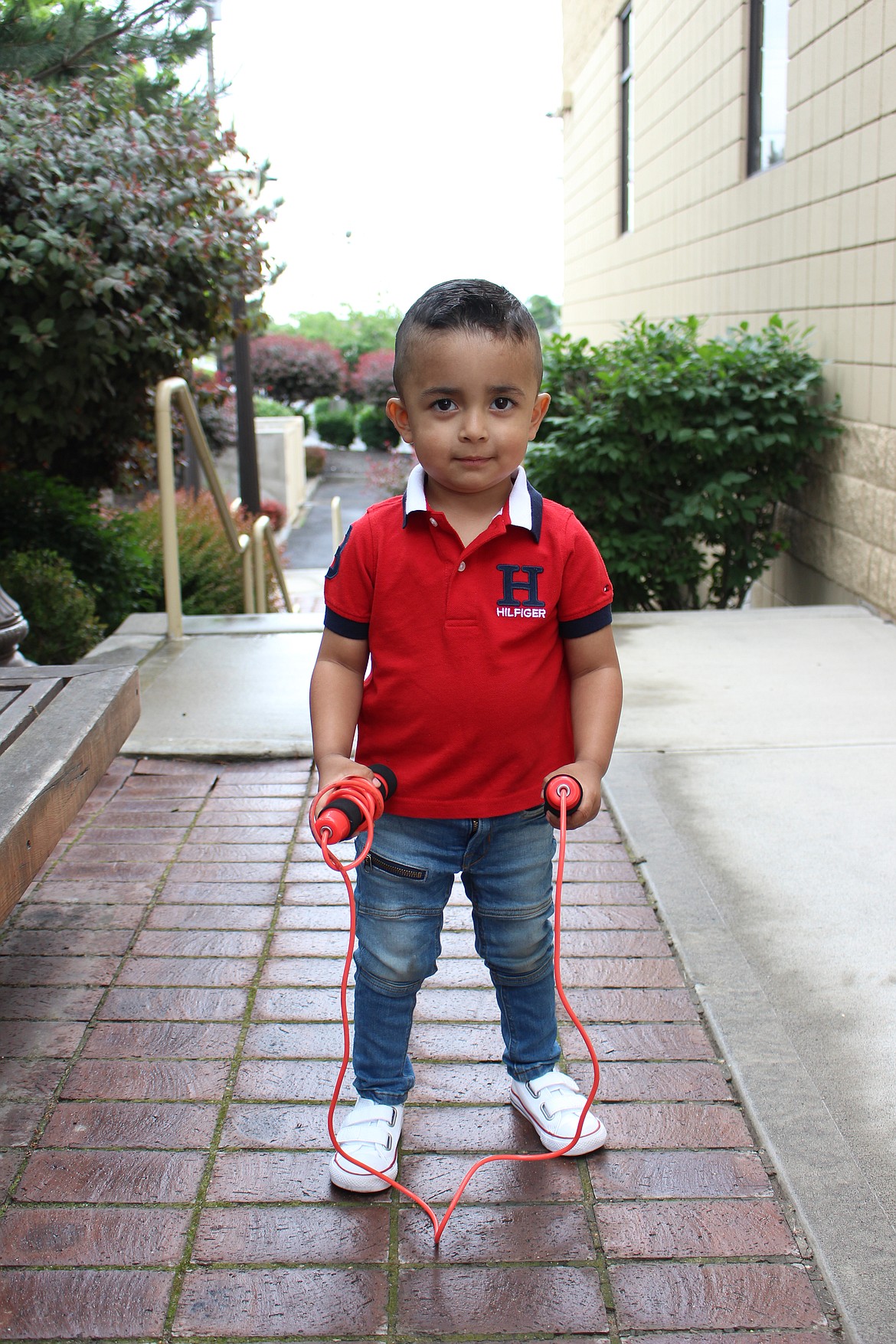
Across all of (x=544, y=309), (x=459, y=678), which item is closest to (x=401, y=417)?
(x=459, y=678)

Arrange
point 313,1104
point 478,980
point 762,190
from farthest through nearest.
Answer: point 762,190 < point 478,980 < point 313,1104

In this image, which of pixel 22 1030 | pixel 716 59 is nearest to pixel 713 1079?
pixel 22 1030

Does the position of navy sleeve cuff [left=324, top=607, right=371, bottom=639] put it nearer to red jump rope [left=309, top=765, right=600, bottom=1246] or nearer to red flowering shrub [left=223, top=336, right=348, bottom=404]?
red jump rope [left=309, top=765, right=600, bottom=1246]

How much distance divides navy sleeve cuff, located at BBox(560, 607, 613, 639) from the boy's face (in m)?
0.26

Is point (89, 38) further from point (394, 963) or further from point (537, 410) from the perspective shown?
point (394, 963)

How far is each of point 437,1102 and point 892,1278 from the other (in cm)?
80

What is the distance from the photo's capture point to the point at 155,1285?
175 centimetres

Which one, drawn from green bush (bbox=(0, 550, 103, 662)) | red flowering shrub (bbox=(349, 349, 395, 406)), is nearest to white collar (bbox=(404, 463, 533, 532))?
green bush (bbox=(0, 550, 103, 662))

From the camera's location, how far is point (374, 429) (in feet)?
98.5

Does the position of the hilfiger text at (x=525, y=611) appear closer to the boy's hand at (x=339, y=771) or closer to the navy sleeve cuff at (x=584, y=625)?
the navy sleeve cuff at (x=584, y=625)

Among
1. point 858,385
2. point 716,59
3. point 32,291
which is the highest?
point 716,59

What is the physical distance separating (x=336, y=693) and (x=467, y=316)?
0.62 m

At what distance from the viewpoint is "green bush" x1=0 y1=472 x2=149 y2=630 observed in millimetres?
6047

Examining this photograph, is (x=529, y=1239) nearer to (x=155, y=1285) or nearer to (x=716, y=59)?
(x=155, y=1285)
